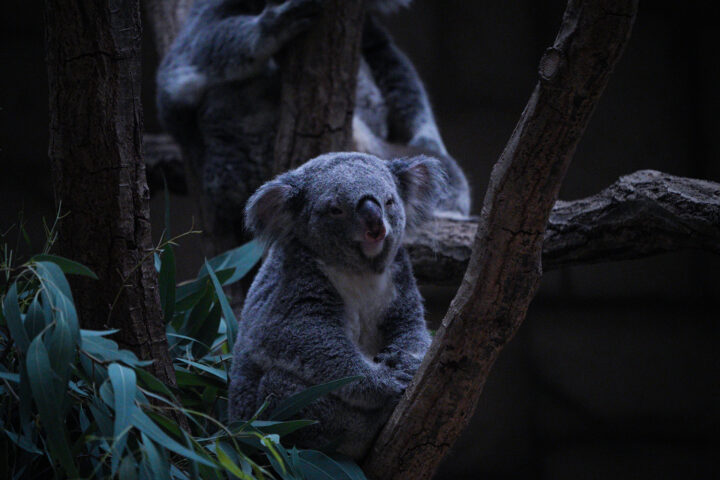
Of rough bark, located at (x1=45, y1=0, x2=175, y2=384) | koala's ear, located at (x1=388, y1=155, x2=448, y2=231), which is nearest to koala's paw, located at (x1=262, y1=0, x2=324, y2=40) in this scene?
koala's ear, located at (x1=388, y1=155, x2=448, y2=231)

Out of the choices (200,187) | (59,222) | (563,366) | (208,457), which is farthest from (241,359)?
(563,366)

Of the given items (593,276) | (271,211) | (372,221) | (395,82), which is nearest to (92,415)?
(271,211)

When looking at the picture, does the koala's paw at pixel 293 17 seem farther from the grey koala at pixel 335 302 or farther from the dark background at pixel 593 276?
the dark background at pixel 593 276

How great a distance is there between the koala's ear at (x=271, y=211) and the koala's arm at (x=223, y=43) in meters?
1.50

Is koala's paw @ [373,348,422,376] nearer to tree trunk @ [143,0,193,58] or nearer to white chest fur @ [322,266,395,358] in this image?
white chest fur @ [322,266,395,358]

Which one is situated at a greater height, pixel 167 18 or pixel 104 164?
pixel 167 18

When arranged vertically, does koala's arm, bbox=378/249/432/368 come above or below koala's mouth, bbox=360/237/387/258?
below

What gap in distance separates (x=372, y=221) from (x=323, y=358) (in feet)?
1.18

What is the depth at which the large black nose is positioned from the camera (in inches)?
69.1

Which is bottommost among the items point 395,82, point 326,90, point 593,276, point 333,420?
point 593,276

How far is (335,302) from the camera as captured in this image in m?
1.88

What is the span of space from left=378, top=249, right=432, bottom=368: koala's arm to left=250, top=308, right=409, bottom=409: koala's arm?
2.9 inches

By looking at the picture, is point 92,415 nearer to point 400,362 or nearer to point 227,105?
point 400,362

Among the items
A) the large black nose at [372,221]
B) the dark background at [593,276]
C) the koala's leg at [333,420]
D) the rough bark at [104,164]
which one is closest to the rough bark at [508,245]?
the koala's leg at [333,420]
